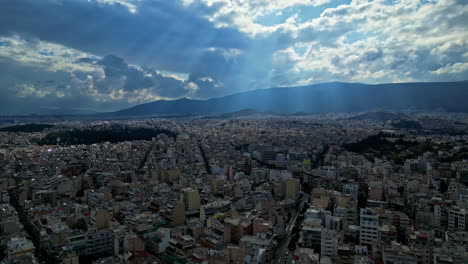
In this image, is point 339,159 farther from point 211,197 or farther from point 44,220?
point 44,220

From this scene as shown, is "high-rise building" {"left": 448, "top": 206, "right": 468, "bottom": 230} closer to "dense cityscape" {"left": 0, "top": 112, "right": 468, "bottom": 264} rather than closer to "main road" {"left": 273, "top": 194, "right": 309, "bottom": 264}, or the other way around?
"dense cityscape" {"left": 0, "top": 112, "right": 468, "bottom": 264}

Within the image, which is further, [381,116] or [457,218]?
[381,116]

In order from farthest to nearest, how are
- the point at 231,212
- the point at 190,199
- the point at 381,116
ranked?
the point at 381,116
the point at 190,199
the point at 231,212

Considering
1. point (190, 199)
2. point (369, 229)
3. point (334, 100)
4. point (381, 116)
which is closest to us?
point (369, 229)

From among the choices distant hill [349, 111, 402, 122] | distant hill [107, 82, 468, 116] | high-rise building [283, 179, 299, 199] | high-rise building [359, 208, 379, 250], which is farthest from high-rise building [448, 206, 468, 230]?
distant hill [107, 82, 468, 116]

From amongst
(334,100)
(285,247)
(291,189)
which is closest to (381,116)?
(334,100)

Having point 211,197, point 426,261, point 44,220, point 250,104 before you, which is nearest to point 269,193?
point 211,197

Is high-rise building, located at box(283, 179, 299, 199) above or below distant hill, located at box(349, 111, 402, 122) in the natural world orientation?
below

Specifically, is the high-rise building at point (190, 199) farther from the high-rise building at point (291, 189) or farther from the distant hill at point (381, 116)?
the distant hill at point (381, 116)

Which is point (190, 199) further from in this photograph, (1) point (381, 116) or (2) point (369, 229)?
(1) point (381, 116)
